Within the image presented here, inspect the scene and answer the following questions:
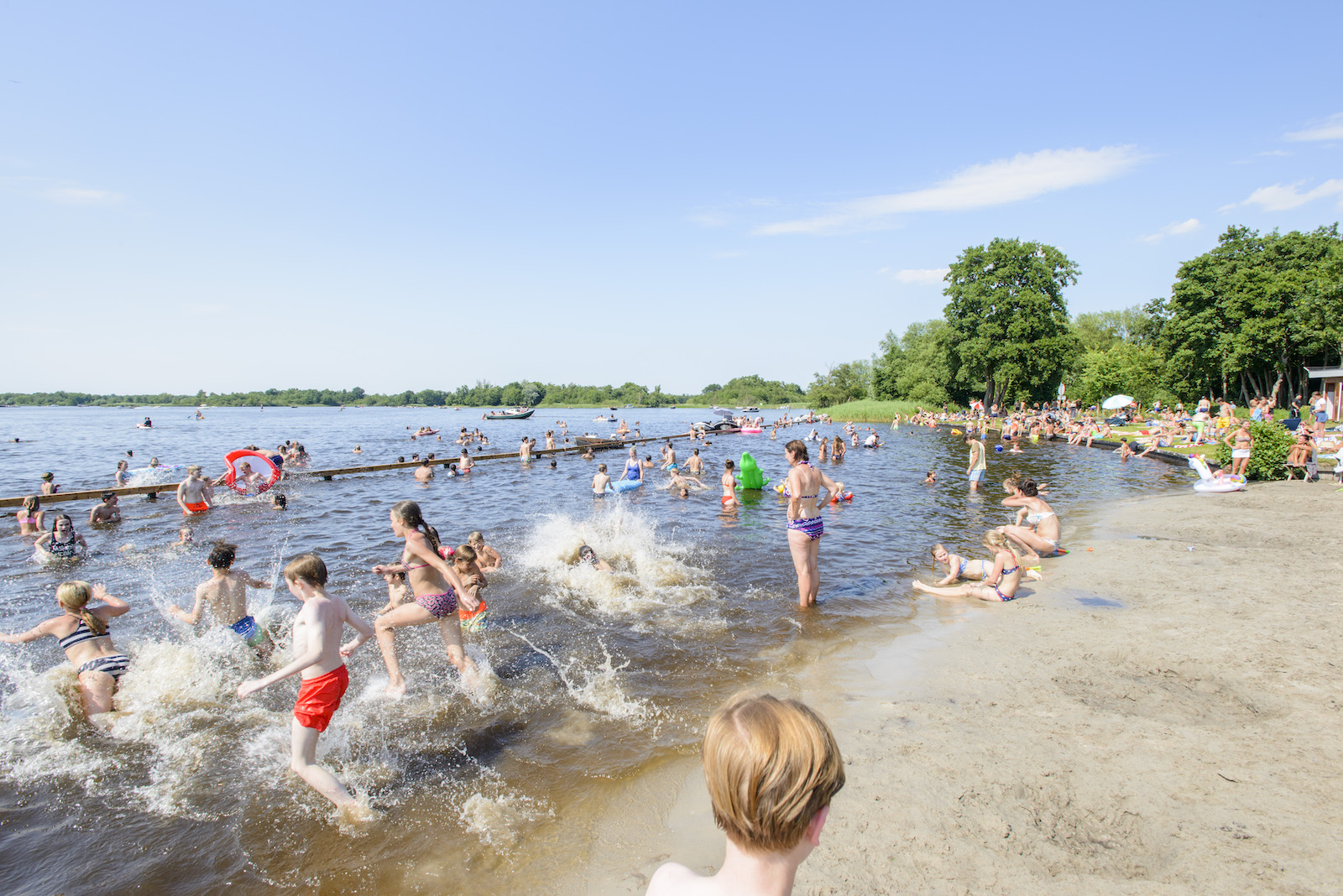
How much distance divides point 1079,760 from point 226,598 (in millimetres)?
7976

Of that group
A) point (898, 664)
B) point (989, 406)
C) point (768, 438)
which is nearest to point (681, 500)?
point (898, 664)

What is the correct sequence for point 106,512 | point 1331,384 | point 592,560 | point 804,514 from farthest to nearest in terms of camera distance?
point 1331,384 < point 106,512 < point 592,560 < point 804,514

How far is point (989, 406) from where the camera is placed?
181 feet

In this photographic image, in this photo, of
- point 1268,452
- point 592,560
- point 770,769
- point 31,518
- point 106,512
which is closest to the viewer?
point 770,769

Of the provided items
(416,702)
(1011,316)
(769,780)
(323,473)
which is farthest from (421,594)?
(1011,316)

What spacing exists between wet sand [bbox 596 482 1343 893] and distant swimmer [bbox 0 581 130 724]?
4919 mm

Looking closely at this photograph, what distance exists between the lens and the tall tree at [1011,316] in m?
50.2

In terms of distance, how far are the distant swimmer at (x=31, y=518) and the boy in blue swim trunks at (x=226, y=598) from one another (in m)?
10.7

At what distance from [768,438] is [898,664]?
42.1m

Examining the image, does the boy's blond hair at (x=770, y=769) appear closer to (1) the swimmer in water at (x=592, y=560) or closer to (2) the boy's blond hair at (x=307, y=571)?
(2) the boy's blond hair at (x=307, y=571)

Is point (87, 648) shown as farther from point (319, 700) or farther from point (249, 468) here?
point (249, 468)

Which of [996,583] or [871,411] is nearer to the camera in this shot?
[996,583]

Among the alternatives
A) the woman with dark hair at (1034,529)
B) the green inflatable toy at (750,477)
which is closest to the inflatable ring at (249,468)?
the green inflatable toy at (750,477)

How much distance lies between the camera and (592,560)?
10.4m
